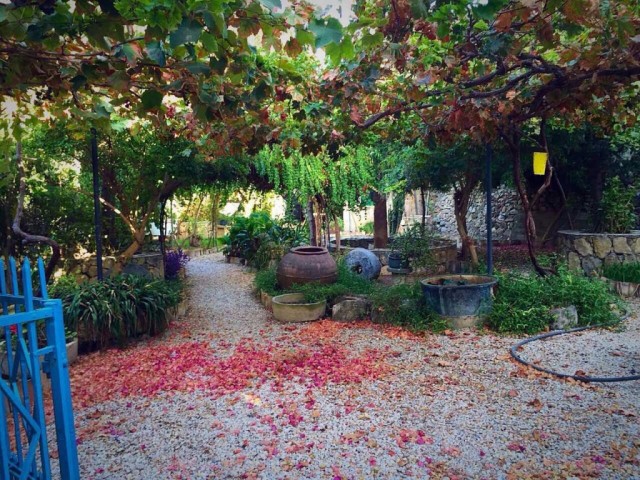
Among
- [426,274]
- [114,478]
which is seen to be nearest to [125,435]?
[114,478]

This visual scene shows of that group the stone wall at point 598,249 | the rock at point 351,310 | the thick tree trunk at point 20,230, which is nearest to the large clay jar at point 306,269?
the rock at point 351,310

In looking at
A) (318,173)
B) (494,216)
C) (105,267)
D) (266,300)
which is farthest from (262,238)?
(494,216)

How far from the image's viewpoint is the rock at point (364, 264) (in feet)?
24.1

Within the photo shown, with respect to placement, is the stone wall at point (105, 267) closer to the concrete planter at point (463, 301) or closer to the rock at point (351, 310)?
the rock at point (351, 310)

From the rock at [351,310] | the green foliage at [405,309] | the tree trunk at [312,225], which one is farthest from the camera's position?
the tree trunk at [312,225]

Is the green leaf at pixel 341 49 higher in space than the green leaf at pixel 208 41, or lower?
lower

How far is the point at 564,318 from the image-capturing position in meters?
4.48

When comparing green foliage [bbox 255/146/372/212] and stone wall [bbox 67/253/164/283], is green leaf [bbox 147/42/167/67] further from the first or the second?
stone wall [bbox 67/253/164/283]

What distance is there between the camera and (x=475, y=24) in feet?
10.3

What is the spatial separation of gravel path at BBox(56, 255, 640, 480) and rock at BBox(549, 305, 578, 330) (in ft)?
0.76

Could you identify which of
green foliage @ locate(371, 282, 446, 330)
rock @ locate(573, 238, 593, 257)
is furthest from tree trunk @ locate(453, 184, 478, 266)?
green foliage @ locate(371, 282, 446, 330)

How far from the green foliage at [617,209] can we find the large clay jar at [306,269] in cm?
390

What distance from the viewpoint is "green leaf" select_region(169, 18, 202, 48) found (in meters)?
1.42

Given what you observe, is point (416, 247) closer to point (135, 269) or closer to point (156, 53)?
point (135, 269)
